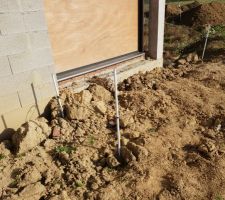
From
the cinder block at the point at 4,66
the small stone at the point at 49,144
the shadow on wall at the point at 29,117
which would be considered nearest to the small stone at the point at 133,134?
the small stone at the point at 49,144

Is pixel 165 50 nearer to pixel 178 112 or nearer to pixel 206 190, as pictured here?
pixel 178 112

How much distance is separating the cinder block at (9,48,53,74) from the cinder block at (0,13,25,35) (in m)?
0.31

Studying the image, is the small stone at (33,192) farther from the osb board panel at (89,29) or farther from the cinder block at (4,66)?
the osb board panel at (89,29)

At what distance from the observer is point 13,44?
324cm

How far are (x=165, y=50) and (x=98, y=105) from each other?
401 centimetres

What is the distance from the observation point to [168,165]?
119 inches

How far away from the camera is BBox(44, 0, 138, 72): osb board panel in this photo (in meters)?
3.96

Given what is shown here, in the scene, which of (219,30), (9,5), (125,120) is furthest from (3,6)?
(219,30)

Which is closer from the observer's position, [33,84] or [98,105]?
[33,84]

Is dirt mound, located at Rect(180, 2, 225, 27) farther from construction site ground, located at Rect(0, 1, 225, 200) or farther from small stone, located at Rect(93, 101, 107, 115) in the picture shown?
small stone, located at Rect(93, 101, 107, 115)

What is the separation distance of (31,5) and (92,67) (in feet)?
5.19

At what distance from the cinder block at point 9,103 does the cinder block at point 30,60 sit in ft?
1.08

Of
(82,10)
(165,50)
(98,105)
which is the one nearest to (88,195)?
(98,105)

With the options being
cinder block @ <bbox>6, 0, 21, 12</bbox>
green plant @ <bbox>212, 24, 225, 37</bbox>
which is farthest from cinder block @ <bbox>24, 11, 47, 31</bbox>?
green plant @ <bbox>212, 24, 225, 37</bbox>
